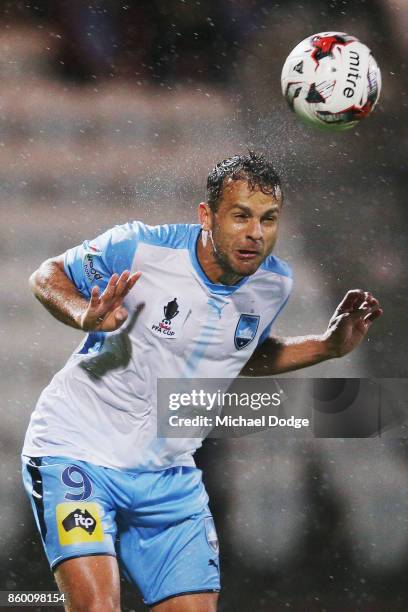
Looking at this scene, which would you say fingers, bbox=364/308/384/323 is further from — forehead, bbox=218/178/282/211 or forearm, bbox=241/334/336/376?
forehead, bbox=218/178/282/211

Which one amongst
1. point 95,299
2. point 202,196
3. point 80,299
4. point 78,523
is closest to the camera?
point 95,299

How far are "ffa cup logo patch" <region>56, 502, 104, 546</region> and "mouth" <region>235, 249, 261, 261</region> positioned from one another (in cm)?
97

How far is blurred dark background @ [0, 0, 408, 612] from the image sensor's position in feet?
12.5

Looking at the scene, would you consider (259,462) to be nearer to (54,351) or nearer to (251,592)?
(251,592)

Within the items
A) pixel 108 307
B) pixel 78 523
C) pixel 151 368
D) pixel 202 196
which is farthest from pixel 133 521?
pixel 202 196

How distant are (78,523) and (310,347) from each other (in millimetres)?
1087

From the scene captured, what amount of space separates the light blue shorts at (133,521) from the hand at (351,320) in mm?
736

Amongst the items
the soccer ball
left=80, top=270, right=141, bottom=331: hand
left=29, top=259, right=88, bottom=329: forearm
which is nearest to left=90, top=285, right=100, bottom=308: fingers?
left=80, top=270, right=141, bottom=331: hand

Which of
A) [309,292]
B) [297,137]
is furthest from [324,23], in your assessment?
[309,292]

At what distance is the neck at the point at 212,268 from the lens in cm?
327

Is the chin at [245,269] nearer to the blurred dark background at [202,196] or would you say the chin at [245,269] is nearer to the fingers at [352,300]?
the fingers at [352,300]

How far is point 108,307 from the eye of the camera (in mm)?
2688

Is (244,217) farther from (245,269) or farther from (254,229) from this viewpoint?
(245,269)

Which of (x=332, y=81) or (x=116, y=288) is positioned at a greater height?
(x=332, y=81)
